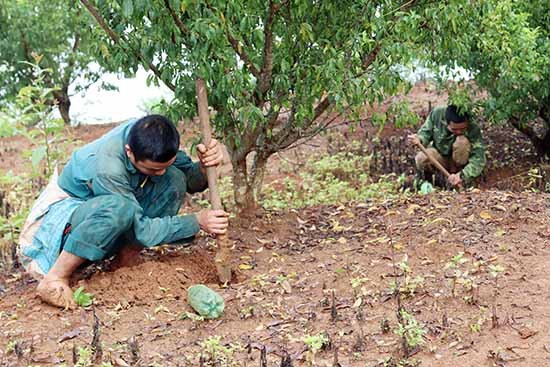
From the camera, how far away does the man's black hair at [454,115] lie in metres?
7.35

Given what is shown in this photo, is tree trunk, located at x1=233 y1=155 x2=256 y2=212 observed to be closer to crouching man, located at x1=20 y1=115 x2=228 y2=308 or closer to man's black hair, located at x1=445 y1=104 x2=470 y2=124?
crouching man, located at x1=20 y1=115 x2=228 y2=308

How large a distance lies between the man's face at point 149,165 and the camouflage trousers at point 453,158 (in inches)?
163

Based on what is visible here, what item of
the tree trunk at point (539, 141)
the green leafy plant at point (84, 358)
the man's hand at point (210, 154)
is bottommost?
the tree trunk at point (539, 141)

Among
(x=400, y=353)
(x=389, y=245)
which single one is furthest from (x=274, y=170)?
(x=400, y=353)

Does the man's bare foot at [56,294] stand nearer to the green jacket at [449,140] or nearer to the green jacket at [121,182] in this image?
the green jacket at [121,182]

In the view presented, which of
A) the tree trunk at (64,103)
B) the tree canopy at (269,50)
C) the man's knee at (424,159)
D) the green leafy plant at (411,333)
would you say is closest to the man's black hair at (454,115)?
the man's knee at (424,159)

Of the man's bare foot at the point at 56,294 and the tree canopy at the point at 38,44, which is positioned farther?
the tree canopy at the point at 38,44

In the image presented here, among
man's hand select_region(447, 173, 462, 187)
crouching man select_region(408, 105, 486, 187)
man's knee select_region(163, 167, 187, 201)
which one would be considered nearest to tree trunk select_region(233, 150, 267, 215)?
man's knee select_region(163, 167, 187, 201)

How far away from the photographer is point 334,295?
12.5ft

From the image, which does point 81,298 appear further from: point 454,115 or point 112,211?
point 454,115

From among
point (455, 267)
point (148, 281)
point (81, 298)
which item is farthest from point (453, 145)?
point (81, 298)

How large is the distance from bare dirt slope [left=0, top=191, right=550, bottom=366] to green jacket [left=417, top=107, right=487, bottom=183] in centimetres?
222

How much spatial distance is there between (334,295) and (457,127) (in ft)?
13.3

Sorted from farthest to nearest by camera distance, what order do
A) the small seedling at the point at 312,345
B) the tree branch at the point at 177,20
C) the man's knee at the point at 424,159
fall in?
1. the man's knee at the point at 424,159
2. the tree branch at the point at 177,20
3. the small seedling at the point at 312,345
